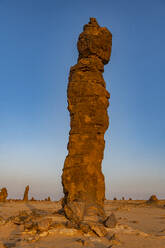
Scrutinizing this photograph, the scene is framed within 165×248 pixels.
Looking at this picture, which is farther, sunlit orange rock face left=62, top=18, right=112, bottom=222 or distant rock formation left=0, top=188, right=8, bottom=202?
distant rock formation left=0, top=188, right=8, bottom=202

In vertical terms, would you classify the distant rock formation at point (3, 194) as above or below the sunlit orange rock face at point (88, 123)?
below

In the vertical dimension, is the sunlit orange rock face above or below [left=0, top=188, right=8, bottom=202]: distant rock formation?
above

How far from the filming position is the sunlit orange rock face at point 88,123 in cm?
1129

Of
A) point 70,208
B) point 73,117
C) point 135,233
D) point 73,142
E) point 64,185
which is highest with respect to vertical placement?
point 73,117

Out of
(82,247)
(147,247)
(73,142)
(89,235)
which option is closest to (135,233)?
(147,247)

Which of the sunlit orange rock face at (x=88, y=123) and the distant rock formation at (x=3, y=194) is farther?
the distant rock formation at (x=3, y=194)

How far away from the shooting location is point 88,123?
12.3m

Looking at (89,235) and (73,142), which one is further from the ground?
(73,142)

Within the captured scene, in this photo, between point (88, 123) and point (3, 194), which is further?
point (3, 194)

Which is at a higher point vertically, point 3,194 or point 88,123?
point 88,123

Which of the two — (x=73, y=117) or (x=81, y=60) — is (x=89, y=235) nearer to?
(x=73, y=117)

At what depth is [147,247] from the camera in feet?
22.8

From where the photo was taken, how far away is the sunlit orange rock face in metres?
11.3

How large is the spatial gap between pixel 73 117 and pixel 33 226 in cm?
642
